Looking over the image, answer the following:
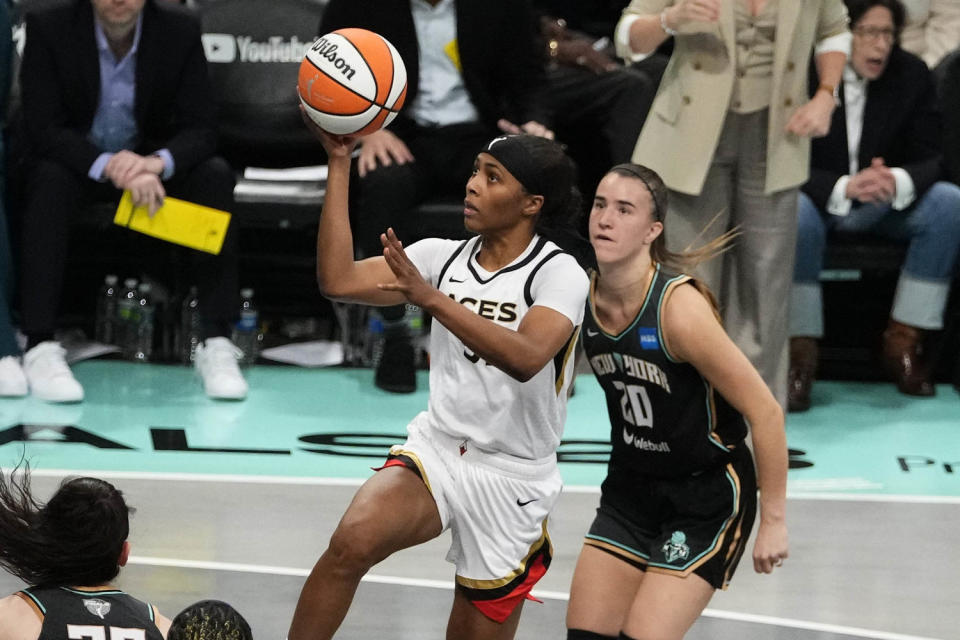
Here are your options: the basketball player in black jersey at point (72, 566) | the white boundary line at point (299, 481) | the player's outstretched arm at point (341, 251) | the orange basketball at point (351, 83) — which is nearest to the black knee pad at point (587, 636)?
the player's outstretched arm at point (341, 251)

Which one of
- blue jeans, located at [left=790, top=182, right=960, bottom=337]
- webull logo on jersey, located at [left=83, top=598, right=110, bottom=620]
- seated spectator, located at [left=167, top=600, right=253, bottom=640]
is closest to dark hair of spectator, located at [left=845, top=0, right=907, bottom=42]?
blue jeans, located at [left=790, top=182, right=960, bottom=337]

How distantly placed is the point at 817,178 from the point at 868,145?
315mm

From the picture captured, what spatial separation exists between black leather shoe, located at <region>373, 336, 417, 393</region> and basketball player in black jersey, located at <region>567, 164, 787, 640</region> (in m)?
2.79

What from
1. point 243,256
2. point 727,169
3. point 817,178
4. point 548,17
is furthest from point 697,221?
point 243,256

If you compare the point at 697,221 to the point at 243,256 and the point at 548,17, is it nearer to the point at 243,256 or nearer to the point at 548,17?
the point at 548,17

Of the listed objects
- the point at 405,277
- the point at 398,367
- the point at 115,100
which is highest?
the point at 405,277

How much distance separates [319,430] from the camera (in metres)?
6.27

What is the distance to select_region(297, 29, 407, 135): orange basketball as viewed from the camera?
12.6 ft

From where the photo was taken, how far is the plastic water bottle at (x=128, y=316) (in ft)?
23.7

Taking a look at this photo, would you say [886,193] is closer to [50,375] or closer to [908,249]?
Answer: [908,249]

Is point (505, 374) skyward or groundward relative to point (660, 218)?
groundward

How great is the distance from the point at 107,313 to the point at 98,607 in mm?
4638

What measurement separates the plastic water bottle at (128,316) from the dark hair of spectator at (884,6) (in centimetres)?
348

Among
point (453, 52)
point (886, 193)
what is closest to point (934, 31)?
point (886, 193)
